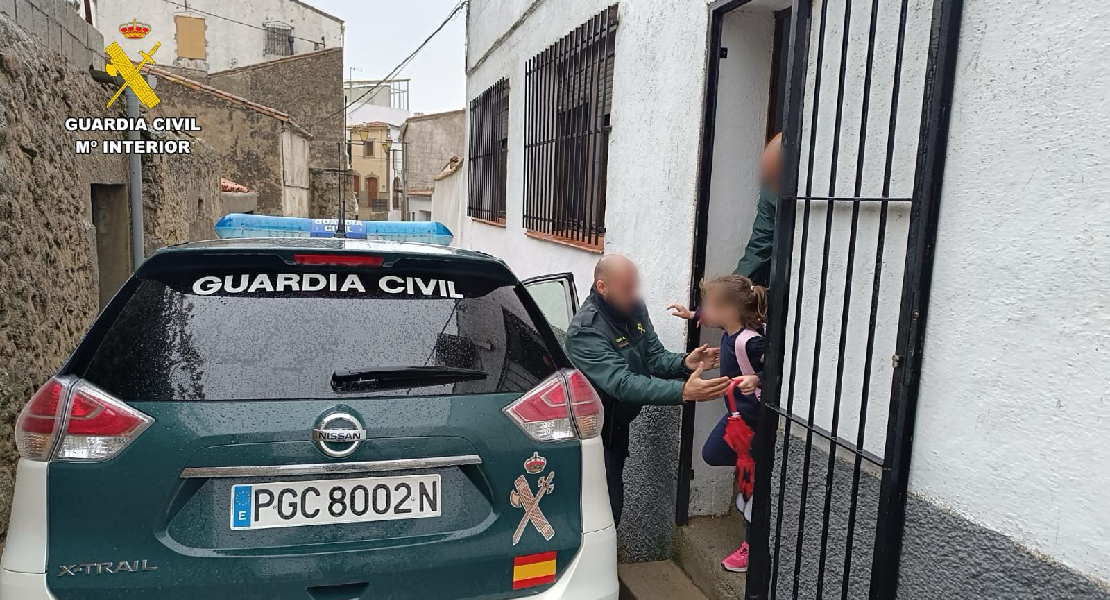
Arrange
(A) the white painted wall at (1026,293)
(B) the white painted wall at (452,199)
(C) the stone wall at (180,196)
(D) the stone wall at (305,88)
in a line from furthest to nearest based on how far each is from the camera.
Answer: (D) the stone wall at (305,88) → (B) the white painted wall at (452,199) → (C) the stone wall at (180,196) → (A) the white painted wall at (1026,293)

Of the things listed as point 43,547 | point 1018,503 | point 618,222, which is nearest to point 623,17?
point 618,222

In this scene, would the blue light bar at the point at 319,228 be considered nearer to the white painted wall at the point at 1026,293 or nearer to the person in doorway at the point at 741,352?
the person in doorway at the point at 741,352

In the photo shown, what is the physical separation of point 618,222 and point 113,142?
523cm

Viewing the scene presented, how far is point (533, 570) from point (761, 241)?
6.03 feet

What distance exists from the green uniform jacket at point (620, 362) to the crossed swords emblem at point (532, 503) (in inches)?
42.2

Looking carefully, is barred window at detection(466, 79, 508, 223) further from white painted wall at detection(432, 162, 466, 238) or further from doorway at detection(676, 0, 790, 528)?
Answer: doorway at detection(676, 0, 790, 528)

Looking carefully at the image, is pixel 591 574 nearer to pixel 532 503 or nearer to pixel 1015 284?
pixel 532 503

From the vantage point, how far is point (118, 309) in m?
2.05

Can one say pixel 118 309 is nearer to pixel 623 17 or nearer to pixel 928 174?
pixel 928 174

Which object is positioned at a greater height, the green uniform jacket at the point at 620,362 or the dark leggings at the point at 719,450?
the green uniform jacket at the point at 620,362

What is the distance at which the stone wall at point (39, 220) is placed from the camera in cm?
405

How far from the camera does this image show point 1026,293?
1.86 metres

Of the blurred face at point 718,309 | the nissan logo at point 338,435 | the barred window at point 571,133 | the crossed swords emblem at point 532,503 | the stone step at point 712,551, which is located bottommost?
the stone step at point 712,551

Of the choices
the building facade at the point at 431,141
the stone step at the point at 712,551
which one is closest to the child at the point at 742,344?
the stone step at the point at 712,551
